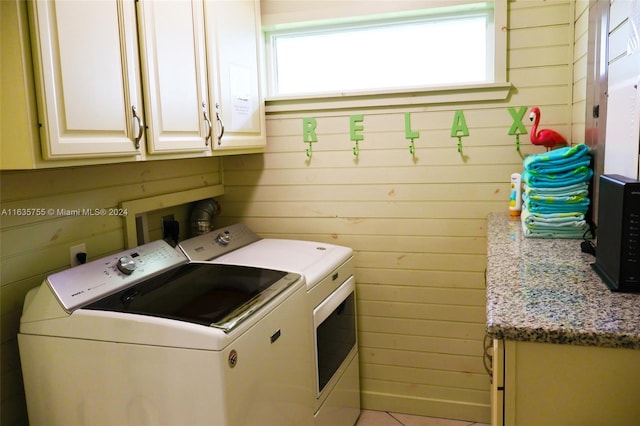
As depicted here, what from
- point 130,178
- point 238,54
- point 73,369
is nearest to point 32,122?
point 73,369

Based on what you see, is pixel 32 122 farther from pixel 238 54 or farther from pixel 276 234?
pixel 276 234

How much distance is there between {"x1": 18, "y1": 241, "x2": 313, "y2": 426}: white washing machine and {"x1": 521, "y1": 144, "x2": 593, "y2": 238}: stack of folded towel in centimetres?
99

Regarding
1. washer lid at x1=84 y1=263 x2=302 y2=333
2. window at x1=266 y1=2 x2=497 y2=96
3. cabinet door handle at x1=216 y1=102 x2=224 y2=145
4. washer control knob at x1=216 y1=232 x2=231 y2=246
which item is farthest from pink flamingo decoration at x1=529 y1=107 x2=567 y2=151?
washer control knob at x1=216 y1=232 x2=231 y2=246

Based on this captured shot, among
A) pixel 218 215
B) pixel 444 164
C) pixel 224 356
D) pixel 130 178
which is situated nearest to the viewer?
pixel 224 356

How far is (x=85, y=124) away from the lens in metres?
1.51

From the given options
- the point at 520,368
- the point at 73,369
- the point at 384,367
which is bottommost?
the point at 384,367

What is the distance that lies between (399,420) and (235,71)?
2.02 meters

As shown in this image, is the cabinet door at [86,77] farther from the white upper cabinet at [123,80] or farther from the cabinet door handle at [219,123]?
the cabinet door handle at [219,123]

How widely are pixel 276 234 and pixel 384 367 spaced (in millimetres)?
963

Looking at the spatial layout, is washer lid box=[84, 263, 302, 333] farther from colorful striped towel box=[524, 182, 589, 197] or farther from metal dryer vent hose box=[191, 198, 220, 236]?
colorful striped towel box=[524, 182, 589, 197]

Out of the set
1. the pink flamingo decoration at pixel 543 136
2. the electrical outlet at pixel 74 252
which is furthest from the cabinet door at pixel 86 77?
the pink flamingo decoration at pixel 543 136

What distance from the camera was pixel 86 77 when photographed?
151 cm

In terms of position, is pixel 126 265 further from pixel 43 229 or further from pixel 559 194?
pixel 559 194

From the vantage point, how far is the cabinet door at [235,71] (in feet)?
7.30
